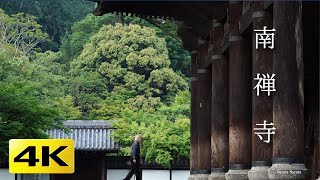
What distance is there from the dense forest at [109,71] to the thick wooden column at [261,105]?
25.8m

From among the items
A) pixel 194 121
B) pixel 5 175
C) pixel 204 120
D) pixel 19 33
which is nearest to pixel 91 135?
pixel 5 175

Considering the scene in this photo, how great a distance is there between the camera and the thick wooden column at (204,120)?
1121 inches

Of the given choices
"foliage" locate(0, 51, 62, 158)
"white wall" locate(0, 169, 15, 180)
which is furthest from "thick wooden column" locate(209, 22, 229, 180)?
"white wall" locate(0, 169, 15, 180)

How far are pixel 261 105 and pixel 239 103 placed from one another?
3.49 meters

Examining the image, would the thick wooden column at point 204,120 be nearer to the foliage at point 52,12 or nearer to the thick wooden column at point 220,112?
the thick wooden column at point 220,112

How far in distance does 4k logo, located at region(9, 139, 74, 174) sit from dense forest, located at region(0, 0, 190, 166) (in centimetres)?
3043

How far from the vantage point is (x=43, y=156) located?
12.5 metres

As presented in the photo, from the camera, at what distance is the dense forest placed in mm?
55812

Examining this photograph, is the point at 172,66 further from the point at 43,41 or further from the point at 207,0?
the point at 207,0

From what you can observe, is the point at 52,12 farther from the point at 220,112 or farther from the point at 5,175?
the point at 220,112

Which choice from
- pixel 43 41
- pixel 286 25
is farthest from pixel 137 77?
pixel 286 25

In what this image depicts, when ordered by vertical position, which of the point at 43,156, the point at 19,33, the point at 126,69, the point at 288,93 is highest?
the point at 19,33

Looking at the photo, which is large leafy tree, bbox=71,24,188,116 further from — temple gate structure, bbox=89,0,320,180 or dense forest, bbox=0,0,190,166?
temple gate structure, bbox=89,0,320,180

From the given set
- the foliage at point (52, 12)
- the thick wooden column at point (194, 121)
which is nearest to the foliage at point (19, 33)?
the foliage at point (52, 12)
